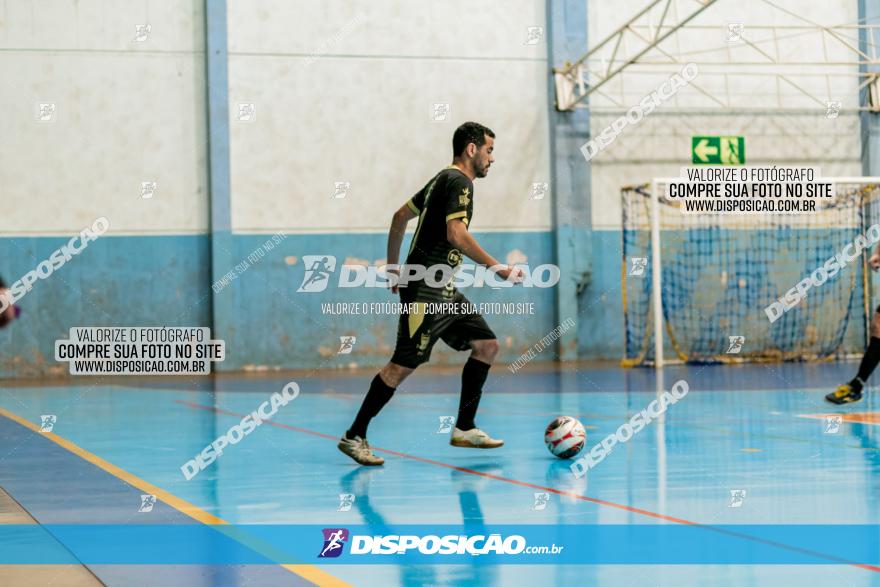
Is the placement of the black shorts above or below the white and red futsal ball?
above

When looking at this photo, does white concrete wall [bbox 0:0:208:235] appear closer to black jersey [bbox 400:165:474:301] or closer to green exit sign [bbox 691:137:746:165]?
green exit sign [bbox 691:137:746:165]

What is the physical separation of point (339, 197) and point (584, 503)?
15.2 m

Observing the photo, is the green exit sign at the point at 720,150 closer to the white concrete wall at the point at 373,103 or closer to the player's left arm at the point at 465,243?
the white concrete wall at the point at 373,103

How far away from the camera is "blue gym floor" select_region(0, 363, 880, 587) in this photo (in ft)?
14.7

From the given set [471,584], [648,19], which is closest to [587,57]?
[648,19]

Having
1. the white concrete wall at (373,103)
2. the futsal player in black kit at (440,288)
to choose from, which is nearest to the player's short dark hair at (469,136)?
the futsal player in black kit at (440,288)

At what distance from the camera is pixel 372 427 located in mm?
10469

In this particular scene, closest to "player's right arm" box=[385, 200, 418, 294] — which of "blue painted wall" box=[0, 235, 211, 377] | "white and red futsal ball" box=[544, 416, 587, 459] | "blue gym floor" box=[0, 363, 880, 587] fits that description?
"blue gym floor" box=[0, 363, 880, 587]

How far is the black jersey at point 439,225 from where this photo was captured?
7594 mm

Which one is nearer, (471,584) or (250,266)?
(471,584)

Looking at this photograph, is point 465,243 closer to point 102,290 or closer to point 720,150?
point 102,290

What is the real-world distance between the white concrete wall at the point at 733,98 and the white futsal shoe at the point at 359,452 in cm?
1465

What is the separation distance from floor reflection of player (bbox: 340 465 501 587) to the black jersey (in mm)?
1176

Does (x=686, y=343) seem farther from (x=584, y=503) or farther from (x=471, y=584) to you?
(x=471, y=584)
